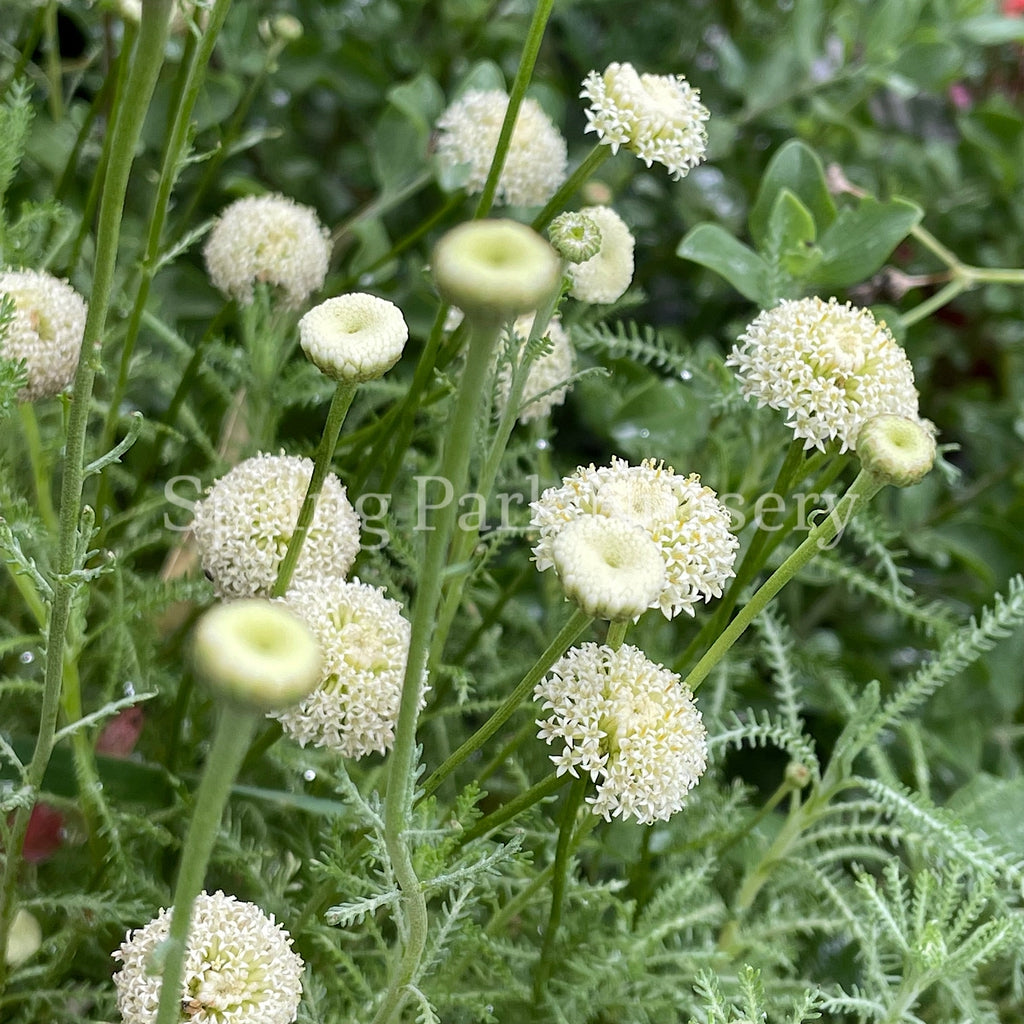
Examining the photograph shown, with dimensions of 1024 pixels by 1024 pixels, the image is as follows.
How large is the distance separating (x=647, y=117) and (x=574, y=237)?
9cm

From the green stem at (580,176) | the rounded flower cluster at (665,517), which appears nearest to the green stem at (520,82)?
the green stem at (580,176)

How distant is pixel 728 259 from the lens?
0.53 meters

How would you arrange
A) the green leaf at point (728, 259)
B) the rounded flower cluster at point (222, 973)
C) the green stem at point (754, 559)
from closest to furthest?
the rounded flower cluster at point (222, 973) < the green stem at point (754, 559) < the green leaf at point (728, 259)

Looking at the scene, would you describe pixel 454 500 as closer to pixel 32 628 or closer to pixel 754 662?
pixel 32 628

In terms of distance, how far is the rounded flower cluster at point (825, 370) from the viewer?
39cm

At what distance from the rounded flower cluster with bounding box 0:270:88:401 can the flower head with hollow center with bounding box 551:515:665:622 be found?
0.72ft

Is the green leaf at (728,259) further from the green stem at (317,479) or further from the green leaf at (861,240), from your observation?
the green stem at (317,479)

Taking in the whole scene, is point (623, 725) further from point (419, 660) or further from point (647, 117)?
point (647, 117)

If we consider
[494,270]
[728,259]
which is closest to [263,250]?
[728,259]

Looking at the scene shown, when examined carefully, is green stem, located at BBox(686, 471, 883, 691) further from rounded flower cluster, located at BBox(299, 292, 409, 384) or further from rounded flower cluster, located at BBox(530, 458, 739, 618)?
rounded flower cluster, located at BBox(299, 292, 409, 384)

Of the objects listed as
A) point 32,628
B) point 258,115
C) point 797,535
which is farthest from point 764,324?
point 258,115

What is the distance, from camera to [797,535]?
544 mm

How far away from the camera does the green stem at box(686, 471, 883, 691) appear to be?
12.9 inches

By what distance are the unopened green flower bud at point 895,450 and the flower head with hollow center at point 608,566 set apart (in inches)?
2.9
